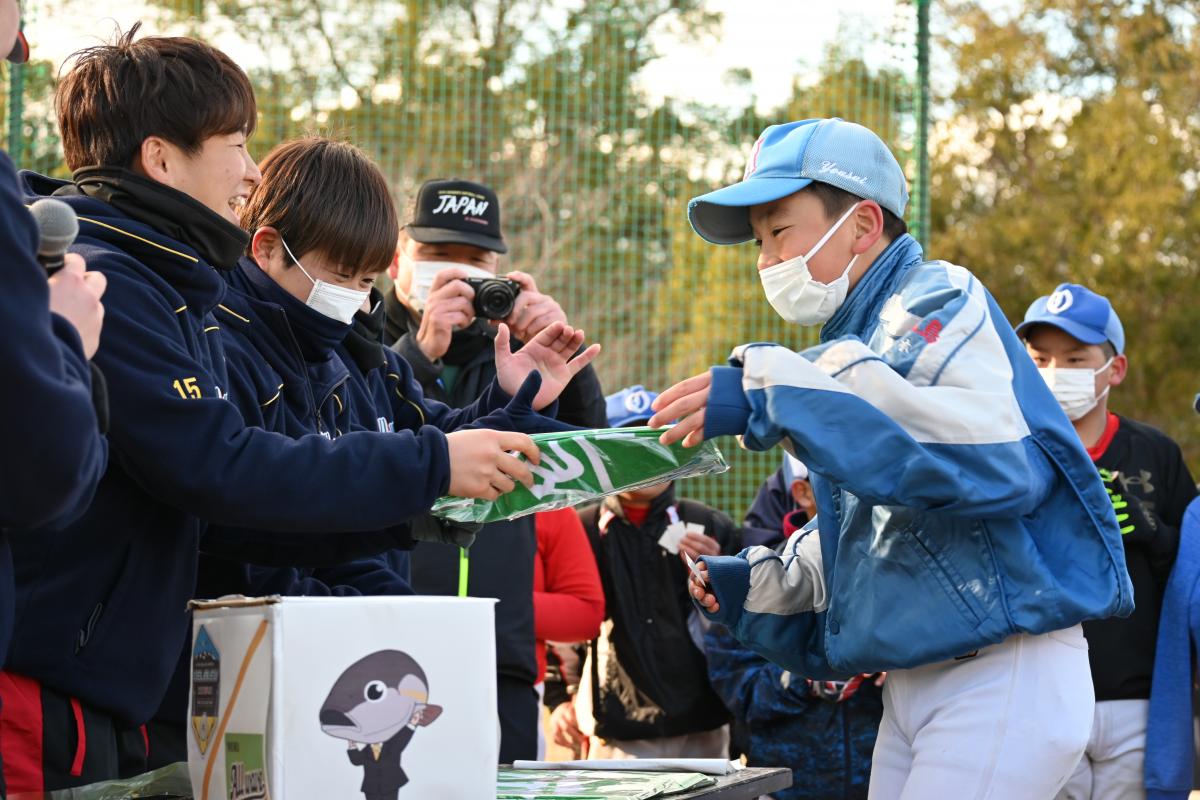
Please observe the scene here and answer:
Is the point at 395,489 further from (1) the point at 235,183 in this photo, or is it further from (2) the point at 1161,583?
(2) the point at 1161,583

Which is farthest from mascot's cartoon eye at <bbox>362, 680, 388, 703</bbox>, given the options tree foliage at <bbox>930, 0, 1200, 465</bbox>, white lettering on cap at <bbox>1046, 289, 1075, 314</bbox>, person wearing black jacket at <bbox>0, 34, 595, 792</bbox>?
tree foliage at <bbox>930, 0, 1200, 465</bbox>

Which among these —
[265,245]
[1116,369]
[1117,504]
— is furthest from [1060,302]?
[265,245]

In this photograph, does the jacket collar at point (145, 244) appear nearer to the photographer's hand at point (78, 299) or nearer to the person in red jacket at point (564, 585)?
the photographer's hand at point (78, 299)

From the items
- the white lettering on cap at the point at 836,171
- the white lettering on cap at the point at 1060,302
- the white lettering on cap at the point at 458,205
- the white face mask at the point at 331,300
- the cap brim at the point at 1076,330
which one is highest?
the white lettering on cap at the point at 458,205

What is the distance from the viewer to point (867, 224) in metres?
2.74

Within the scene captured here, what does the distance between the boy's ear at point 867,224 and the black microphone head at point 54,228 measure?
1.49 metres

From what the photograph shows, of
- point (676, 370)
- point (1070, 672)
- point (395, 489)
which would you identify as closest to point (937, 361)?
point (1070, 672)

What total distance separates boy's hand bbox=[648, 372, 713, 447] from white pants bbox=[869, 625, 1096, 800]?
62 cm

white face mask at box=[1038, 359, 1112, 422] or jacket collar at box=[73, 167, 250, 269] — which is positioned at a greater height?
jacket collar at box=[73, 167, 250, 269]

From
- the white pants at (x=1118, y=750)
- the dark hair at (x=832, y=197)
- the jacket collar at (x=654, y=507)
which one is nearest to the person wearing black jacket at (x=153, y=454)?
the dark hair at (x=832, y=197)

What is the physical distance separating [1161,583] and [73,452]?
13.0 ft

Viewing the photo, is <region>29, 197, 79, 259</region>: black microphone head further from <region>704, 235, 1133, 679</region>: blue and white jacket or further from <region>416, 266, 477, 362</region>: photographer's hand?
<region>416, 266, 477, 362</region>: photographer's hand

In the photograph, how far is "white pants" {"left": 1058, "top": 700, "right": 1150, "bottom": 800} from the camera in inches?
179

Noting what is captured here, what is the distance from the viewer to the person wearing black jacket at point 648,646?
192 inches
